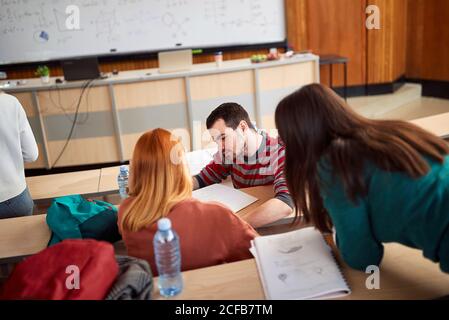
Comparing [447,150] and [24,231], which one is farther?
[24,231]

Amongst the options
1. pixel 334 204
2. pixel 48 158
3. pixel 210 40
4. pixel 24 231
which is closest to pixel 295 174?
pixel 334 204

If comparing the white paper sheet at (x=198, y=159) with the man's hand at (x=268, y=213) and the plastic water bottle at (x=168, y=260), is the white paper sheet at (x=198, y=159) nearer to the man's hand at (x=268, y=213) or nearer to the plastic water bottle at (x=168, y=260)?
the man's hand at (x=268, y=213)

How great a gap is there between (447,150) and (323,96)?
1.37 feet

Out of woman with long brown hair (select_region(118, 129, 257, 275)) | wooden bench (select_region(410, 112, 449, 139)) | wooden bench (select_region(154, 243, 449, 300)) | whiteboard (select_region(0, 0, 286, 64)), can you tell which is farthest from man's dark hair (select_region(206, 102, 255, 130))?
whiteboard (select_region(0, 0, 286, 64))

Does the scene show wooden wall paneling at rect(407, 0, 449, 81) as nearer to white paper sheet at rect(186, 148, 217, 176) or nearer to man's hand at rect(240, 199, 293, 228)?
white paper sheet at rect(186, 148, 217, 176)

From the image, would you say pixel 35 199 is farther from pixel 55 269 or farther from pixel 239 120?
pixel 55 269

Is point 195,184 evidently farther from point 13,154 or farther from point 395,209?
point 395,209

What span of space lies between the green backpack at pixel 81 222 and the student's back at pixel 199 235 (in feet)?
1.13

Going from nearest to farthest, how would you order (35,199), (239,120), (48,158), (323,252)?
1. (323,252)
2. (239,120)
3. (35,199)
4. (48,158)

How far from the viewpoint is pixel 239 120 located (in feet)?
7.56

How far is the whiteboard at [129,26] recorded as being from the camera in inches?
210

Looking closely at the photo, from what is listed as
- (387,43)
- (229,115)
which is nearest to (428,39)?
(387,43)

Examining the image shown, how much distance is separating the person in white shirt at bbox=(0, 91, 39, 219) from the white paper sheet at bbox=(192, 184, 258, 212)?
3.25 feet

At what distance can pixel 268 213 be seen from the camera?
204 cm
